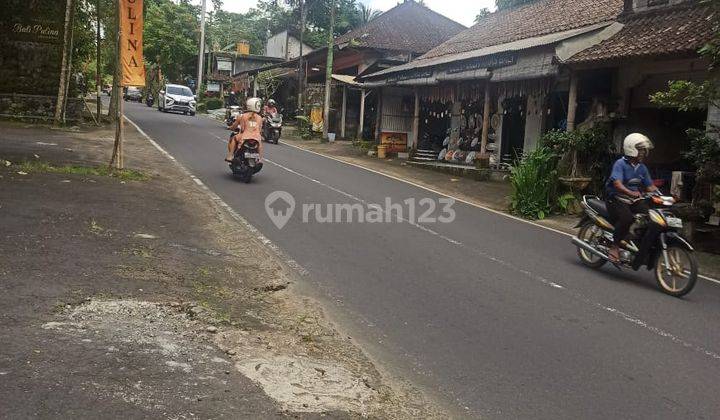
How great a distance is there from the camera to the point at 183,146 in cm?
2216

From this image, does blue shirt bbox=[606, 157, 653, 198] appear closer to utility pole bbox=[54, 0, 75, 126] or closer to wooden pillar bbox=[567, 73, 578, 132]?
wooden pillar bbox=[567, 73, 578, 132]

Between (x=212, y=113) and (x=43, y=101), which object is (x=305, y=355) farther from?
(x=212, y=113)

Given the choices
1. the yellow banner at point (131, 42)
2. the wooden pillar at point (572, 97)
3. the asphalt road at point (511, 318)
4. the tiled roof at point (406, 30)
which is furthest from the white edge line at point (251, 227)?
the tiled roof at point (406, 30)

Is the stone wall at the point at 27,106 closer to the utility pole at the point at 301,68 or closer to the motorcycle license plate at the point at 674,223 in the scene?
the utility pole at the point at 301,68

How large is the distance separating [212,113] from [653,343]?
4731cm

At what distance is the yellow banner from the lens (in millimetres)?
13250

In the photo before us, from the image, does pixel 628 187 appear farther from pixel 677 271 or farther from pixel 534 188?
pixel 534 188

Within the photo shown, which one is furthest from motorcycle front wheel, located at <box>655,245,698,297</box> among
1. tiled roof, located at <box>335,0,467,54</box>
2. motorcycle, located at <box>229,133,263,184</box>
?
tiled roof, located at <box>335,0,467,54</box>

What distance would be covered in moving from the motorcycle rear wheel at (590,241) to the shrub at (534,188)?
4.27m

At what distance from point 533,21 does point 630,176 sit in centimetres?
1577

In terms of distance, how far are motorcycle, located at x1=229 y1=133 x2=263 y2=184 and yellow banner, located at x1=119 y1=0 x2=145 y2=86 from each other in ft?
8.73

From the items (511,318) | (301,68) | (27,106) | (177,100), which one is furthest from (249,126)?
(177,100)

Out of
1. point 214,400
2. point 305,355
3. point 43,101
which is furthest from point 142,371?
point 43,101

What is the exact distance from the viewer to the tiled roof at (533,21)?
19516 millimetres
